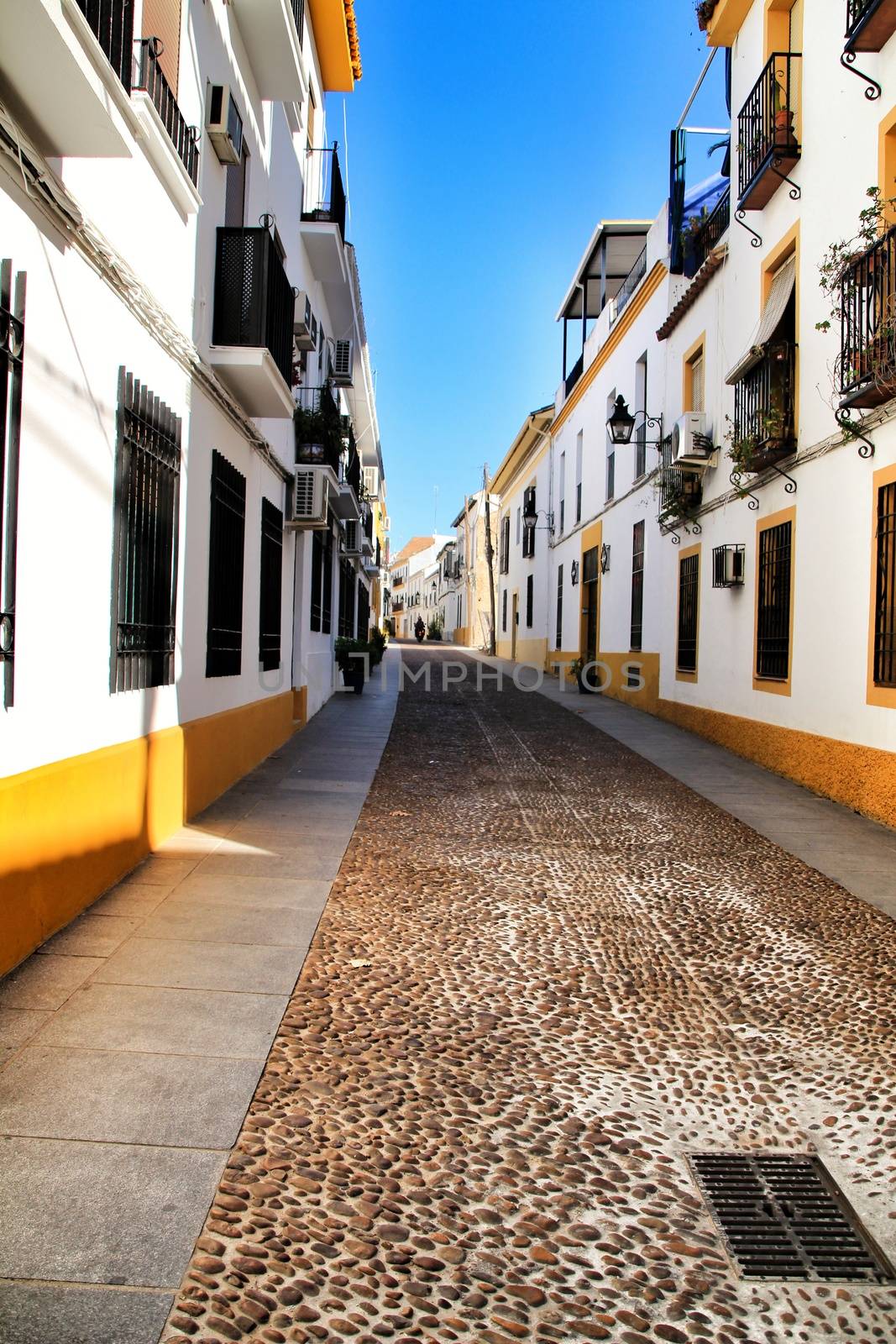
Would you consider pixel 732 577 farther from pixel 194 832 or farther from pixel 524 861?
pixel 194 832

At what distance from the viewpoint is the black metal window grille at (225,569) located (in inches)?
282

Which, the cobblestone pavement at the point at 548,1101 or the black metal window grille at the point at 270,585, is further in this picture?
the black metal window grille at the point at 270,585

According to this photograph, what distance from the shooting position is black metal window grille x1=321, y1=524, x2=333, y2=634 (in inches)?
582

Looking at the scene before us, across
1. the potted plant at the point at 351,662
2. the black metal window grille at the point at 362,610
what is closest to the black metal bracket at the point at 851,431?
the potted plant at the point at 351,662

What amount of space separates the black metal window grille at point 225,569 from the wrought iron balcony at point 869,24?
5791 mm

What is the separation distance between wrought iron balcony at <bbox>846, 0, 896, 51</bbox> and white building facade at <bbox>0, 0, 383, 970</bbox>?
4.47 meters

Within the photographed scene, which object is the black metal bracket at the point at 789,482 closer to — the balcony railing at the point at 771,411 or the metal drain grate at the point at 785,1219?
the balcony railing at the point at 771,411

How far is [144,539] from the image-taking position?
550cm

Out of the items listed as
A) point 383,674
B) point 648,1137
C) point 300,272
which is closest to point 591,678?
point 383,674

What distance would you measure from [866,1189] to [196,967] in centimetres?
264

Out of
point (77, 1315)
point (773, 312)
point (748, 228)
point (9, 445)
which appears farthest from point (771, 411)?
point (77, 1315)

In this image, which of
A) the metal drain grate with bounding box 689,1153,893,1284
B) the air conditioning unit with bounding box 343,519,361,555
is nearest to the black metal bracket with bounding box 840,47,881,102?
the metal drain grate with bounding box 689,1153,893,1284

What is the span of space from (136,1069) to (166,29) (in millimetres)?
5799

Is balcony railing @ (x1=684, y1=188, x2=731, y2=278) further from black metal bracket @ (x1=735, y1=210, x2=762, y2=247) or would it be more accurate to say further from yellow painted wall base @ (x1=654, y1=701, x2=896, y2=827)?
yellow painted wall base @ (x1=654, y1=701, x2=896, y2=827)
